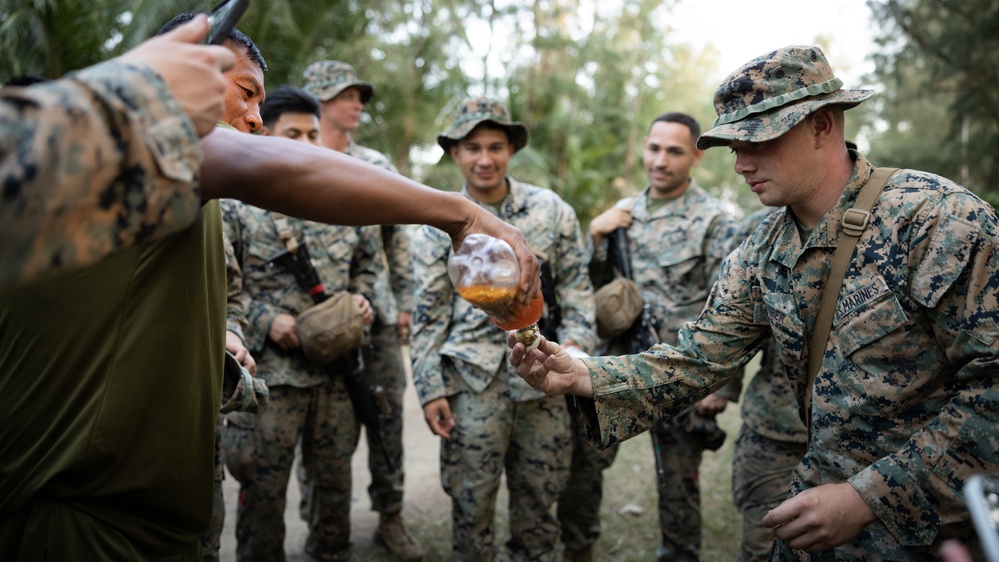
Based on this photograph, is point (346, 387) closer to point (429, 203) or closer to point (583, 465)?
point (583, 465)

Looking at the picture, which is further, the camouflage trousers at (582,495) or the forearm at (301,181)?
the camouflage trousers at (582,495)

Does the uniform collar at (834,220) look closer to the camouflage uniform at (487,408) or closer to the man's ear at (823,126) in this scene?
the man's ear at (823,126)

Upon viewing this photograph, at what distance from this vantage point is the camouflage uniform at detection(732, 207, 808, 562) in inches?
144

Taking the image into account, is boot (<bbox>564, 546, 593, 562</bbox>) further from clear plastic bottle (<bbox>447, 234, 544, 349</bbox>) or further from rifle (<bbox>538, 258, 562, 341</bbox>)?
clear plastic bottle (<bbox>447, 234, 544, 349</bbox>)

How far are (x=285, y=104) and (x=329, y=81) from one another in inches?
39.6

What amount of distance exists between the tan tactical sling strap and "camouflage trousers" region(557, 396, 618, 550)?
2.33 m

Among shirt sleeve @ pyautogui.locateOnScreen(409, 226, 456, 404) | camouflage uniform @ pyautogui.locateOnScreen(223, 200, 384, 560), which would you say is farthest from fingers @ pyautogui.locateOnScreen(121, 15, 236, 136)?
camouflage uniform @ pyautogui.locateOnScreen(223, 200, 384, 560)

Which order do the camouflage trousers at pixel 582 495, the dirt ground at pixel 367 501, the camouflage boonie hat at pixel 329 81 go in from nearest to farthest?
the camouflage trousers at pixel 582 495 < the dirt ground at pixel 367 501 < the camouflage boonie hat at pixel 329 81

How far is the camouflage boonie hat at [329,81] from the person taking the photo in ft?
16.3

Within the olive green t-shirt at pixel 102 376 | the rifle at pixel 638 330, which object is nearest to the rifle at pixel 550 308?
the rifle at pixel 638 330

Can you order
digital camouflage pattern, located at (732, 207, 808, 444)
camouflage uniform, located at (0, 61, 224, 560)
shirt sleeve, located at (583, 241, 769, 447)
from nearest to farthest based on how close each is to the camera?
camouflage uniform, located at (0, 61, 224, 560) < shirt sleeve, located at (583, 241, 769, 447) < digital camouflage pattern, located at (732, 207, 808, 444)

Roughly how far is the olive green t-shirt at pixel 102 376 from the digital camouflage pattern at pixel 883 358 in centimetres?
137

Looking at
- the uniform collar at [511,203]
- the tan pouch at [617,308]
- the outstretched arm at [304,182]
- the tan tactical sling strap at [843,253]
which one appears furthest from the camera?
the tan pouch at [617,308]

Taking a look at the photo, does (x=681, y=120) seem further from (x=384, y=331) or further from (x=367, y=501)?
(x=367, y=501)
